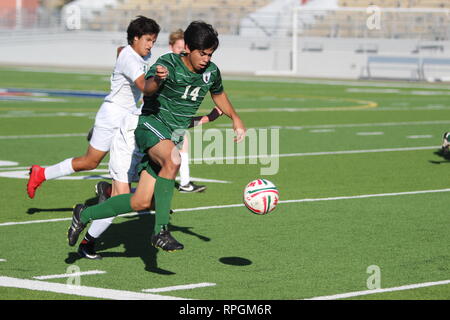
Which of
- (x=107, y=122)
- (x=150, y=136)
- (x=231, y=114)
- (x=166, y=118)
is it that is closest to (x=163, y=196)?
(x=150, y=136)

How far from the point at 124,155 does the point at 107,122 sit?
1250 mm

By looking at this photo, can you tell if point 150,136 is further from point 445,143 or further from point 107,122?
point 445,143

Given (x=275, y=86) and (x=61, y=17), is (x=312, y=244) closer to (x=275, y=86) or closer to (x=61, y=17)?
(x=275, y=86)

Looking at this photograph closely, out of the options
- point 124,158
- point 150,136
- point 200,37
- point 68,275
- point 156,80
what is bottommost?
point 68,275

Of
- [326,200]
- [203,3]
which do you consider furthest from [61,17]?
[326,200]

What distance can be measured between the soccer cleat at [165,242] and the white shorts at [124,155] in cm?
138

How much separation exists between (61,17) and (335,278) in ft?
174

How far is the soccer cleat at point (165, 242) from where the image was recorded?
7668mm

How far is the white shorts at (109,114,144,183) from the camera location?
8.95 m

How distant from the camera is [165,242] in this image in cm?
770

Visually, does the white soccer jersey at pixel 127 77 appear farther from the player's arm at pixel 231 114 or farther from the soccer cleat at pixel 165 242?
the soccer cleat at pixel 165 242

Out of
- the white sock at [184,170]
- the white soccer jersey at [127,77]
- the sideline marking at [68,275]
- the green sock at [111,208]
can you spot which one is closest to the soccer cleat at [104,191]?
the white soccer jersey at [127,77]

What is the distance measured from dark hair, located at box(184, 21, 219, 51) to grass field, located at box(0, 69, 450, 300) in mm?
1863

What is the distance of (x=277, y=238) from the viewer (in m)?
9.69
